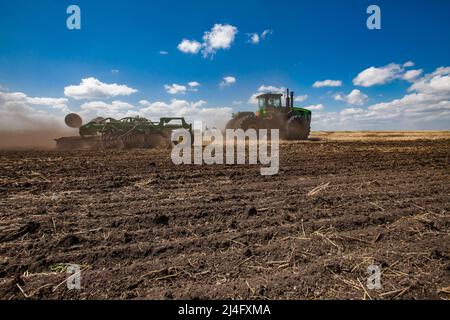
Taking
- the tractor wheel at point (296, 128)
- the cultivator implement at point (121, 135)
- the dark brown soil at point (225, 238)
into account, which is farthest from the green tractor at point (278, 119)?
the dark brown soil at point (225, 238)

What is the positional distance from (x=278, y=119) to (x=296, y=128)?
154 centimetres

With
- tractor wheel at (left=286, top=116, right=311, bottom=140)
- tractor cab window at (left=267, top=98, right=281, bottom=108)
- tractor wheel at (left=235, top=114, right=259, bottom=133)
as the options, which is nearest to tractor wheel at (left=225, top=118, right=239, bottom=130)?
tractor wheel at (left=235, top=114, right=259, bottom=133)

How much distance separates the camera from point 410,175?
6.64 m

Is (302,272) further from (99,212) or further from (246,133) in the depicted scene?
(246,133)

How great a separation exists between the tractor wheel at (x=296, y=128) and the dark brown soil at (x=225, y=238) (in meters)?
14.9

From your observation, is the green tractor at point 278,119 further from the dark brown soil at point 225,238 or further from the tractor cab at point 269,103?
the dark brown soil at point 225,238

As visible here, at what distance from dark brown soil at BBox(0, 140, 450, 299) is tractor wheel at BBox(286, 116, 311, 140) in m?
14.9

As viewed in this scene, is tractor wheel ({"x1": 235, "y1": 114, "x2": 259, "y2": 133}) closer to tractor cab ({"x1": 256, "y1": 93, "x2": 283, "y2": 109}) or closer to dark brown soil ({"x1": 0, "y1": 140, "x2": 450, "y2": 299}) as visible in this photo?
tractor cab ({"x1": 256, "y1": 93, "x2": 283, "y2": 109})

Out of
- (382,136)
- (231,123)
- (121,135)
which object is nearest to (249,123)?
(231,123)

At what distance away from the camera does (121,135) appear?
1485 cm

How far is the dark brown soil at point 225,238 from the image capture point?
7.79 ft

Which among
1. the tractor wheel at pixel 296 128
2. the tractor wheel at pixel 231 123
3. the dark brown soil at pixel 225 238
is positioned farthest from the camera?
the tractor wheel at pixel 231 123

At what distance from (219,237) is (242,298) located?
3.49 ft
